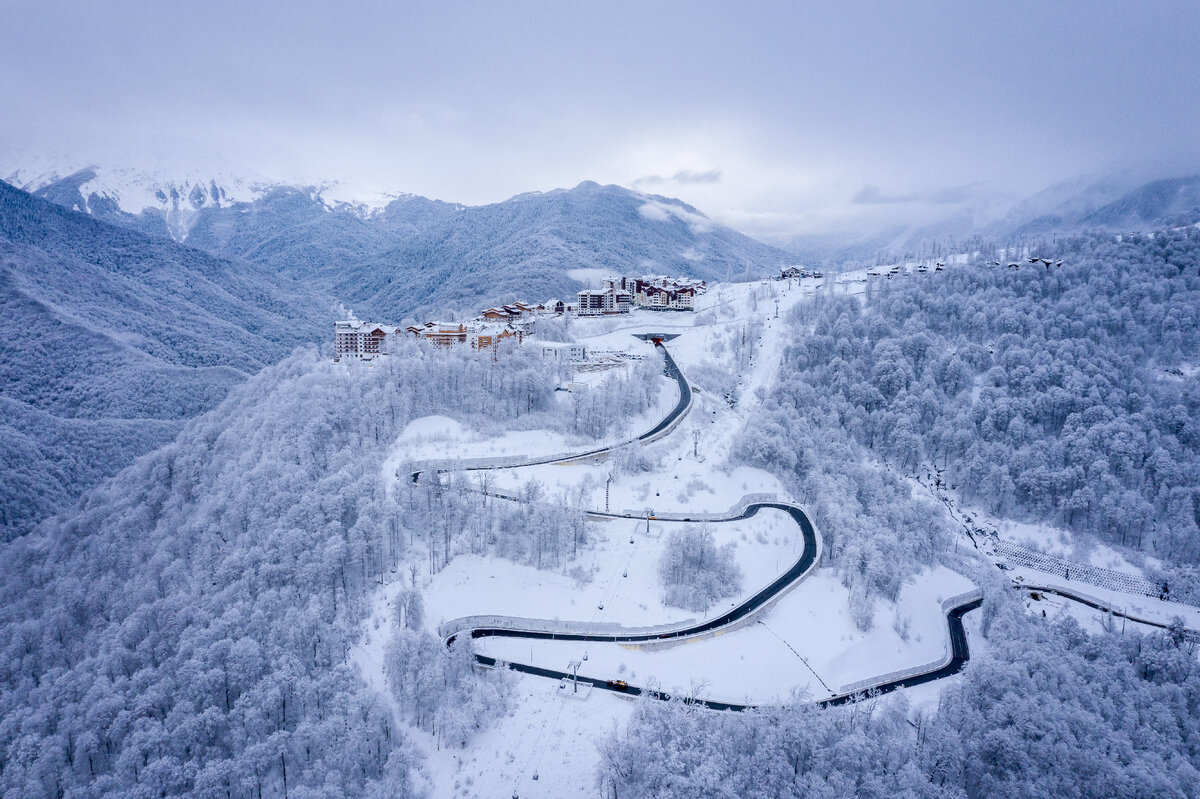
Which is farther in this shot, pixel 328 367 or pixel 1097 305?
pixel 1097 305

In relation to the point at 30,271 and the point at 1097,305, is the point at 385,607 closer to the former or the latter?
the point at 1097,305

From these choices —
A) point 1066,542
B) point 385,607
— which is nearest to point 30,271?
point 385,607

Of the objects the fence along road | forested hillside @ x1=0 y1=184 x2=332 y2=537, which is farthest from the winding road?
forested hillside @ x1=0 y1=184 x2=332 y2=537

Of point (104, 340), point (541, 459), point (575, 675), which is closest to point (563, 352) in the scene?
point (541, 459)

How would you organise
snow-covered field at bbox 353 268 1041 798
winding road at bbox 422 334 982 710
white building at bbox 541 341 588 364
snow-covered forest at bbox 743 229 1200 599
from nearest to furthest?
snow-covered field at bbox 353 268 1041 798 → winding road at bbox 422 334 982 710 → snow-covered forest at bbox 743 229 1200 599 → white building at bbox 541 341 588 364

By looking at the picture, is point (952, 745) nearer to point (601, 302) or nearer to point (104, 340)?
point (601, 302)

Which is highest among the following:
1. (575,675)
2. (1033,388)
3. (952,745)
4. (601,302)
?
(601,302)

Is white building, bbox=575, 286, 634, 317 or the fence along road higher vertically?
white building, bbox=575, 286, 634, 317

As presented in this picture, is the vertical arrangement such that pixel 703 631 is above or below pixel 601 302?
below

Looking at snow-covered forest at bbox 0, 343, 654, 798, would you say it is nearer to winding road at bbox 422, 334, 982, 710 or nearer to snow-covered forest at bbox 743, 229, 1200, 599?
winding road at bbox 422, 334, 982, 710
